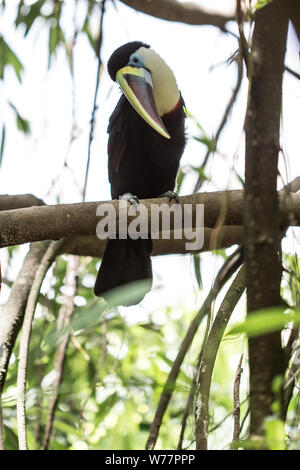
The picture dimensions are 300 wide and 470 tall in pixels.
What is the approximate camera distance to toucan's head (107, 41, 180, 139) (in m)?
2.34

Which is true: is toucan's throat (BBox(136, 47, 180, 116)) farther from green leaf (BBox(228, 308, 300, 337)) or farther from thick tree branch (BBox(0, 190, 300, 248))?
green leaf (BBox(228, 308, 300, 337))

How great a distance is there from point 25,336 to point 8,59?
1.35m

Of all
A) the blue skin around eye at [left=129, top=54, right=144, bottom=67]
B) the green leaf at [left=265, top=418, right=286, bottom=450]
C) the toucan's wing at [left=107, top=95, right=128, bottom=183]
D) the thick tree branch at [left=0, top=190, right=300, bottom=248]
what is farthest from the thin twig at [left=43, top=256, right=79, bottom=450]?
the green leaf at [left=265, top=418, right=286, bottom=450]

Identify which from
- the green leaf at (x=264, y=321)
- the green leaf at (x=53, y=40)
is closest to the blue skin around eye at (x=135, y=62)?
the green leaf at (x=53, y=40)

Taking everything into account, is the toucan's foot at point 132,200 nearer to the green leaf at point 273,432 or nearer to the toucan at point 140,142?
the toucan at point 140,142

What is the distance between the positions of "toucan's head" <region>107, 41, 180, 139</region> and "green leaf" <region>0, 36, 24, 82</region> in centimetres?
39

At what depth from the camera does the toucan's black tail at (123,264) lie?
2307 mm

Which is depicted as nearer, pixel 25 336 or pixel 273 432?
pixel 273 432

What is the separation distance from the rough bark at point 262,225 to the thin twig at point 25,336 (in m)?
0.87

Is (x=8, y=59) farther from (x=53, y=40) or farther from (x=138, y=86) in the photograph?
(x=138, y=86)

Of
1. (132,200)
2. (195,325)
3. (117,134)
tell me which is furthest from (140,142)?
(195,325)

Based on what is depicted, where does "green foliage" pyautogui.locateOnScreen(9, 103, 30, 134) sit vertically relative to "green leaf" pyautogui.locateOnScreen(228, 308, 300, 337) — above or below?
above

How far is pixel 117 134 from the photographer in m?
2.57

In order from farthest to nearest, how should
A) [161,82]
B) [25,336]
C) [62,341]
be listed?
[161,82] → [62,341] → [25,336]
